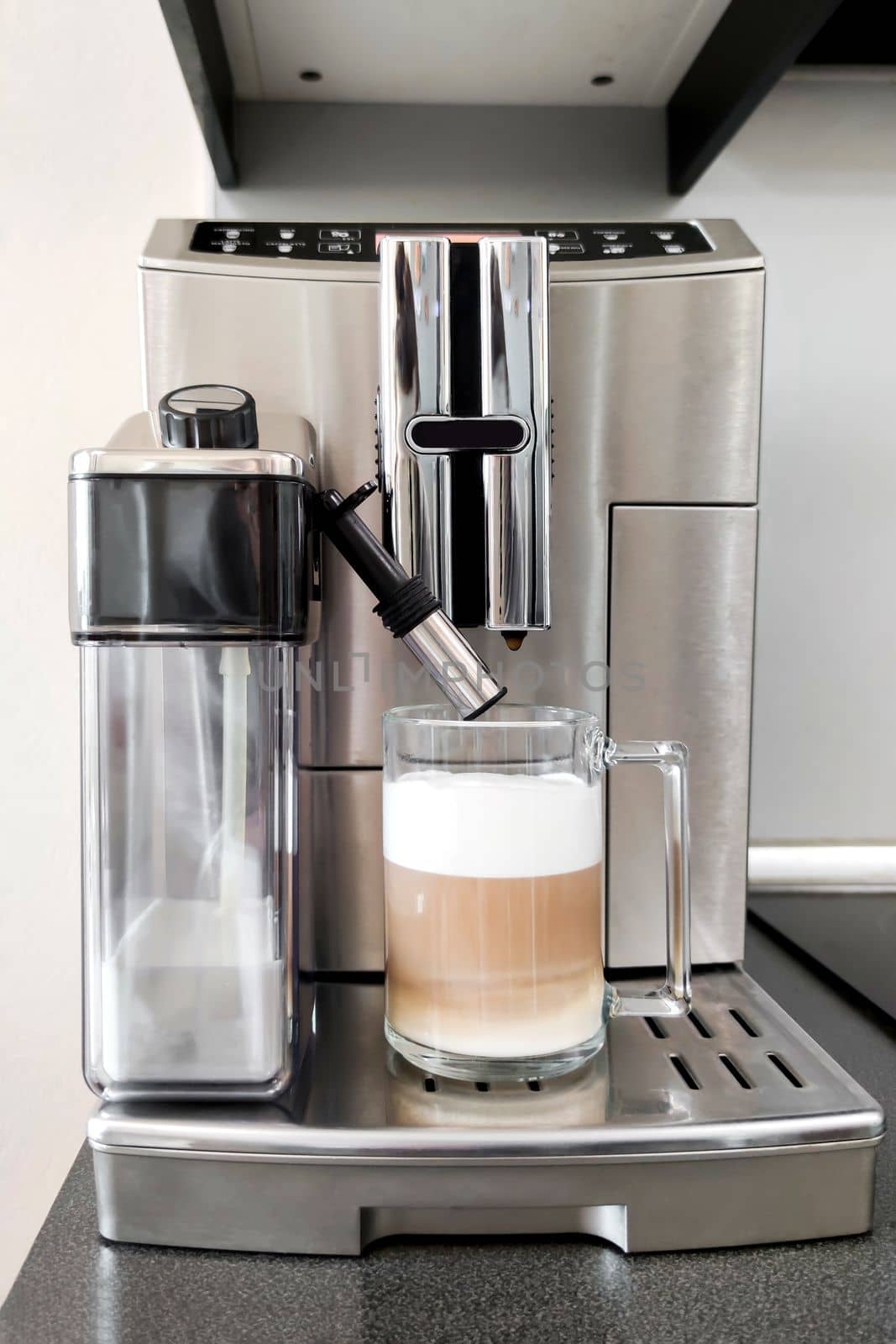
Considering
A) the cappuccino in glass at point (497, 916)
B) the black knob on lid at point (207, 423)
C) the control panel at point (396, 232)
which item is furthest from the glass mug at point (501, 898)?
the control panel at point (396, 232)

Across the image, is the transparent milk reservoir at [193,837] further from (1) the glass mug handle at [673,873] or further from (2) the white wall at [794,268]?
(2) the white wall at [794,268]

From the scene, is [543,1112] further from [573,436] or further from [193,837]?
[573,436]

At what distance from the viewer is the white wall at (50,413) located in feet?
2.58

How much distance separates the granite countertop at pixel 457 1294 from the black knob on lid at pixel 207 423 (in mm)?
274

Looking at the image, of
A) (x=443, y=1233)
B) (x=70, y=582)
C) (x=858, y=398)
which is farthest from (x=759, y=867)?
(x=70, y=582)

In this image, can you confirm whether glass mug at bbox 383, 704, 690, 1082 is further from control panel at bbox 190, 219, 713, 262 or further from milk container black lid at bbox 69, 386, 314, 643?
control panel at bbox 190, 219, 713, 262

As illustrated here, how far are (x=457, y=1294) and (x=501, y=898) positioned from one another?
125mm

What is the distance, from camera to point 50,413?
2.64 ft

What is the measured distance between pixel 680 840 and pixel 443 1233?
17 centimetres

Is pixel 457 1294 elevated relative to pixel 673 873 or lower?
lower

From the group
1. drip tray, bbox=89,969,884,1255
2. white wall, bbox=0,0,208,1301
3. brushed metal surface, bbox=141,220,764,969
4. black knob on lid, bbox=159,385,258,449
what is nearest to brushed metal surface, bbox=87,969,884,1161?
drip tray, bbox=89,969,884,1255

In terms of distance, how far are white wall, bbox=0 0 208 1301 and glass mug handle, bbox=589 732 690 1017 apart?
22.3 inches

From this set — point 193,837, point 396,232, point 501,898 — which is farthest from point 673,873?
point 396,232

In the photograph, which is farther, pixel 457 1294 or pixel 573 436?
pixel 573 436
